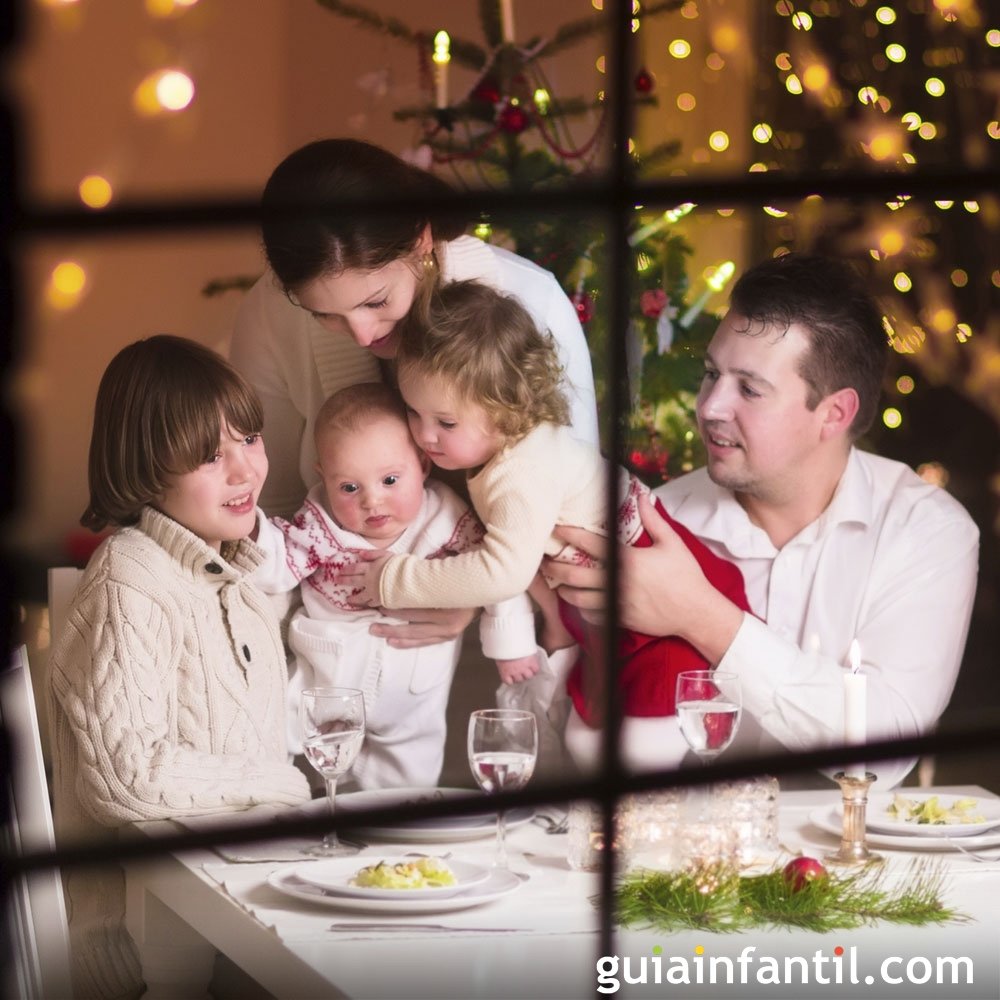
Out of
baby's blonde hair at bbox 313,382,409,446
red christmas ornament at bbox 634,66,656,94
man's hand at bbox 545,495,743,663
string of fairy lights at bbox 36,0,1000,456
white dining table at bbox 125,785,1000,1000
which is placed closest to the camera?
white dining table at bbox 125,785,1000,1000

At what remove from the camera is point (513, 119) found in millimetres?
1975

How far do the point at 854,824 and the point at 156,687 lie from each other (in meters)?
0.74

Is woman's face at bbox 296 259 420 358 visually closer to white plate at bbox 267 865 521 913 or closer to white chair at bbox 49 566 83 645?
white chair at bbox 49 566 83 645

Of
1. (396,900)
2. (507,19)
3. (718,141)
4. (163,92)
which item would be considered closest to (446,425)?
(396,900)

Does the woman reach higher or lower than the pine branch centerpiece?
higher

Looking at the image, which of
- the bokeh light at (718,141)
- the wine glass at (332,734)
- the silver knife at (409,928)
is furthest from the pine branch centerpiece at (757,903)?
the bokeh light at (718,141)

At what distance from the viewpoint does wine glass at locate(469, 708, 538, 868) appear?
4.75ft

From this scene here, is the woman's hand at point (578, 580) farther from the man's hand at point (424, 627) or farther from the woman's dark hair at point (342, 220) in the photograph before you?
the woman's dark hair at point (342, 220)

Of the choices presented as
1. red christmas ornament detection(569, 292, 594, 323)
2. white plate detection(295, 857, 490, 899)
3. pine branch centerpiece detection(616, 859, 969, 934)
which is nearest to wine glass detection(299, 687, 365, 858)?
white plate detection(295, 857, 490, 899)

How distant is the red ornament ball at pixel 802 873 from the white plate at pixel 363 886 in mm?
286

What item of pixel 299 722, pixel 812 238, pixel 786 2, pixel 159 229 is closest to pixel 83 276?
pixel 786 2

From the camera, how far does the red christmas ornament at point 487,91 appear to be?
198 centimetres

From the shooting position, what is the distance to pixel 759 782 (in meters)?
1.53

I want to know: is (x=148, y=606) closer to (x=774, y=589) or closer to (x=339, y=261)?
(x=339, y=261)
